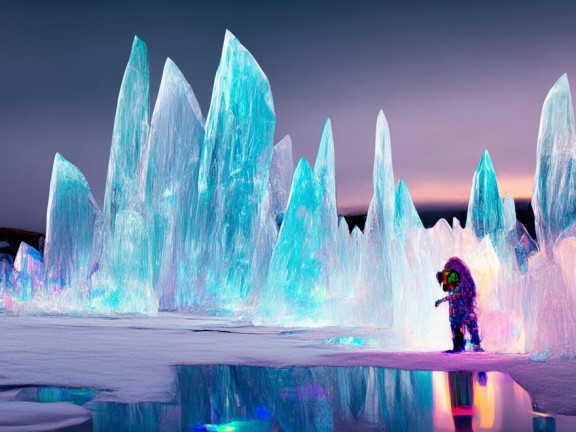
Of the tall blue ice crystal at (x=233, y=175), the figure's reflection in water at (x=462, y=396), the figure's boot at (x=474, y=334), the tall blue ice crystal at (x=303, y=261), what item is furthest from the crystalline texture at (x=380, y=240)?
the figure's reflection in water at (x=462, y=396)

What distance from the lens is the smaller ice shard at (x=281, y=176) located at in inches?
1516

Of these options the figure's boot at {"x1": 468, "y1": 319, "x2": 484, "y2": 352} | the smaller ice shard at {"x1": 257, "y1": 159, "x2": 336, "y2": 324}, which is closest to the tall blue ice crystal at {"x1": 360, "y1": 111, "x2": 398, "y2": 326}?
the smaller ice shard at {"x1": 257, "y1": 159, "x2": 336, "y2": 324}

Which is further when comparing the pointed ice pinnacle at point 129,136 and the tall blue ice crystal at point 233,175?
the pointed ice pinnacle at point 129,136

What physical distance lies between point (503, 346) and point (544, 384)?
3.85m

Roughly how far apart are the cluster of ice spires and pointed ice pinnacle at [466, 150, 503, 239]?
62 millimetres

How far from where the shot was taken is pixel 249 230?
33688 millimetres

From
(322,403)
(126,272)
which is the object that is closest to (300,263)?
(126,272)

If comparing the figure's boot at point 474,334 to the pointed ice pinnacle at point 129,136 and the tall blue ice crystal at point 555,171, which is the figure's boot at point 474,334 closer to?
the tall blue ice crystal at point 555,171

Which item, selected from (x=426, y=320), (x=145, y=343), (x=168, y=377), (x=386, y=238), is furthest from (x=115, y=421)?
(x=386, y=238)

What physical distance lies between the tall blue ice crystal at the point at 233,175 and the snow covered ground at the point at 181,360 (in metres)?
19.8

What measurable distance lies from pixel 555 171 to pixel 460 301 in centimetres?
317

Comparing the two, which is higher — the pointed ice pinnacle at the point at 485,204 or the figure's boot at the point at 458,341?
the pointed ice pinnacle at the point at 485,204

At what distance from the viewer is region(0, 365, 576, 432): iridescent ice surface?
16.0ft

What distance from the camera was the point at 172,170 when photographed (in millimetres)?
35969
